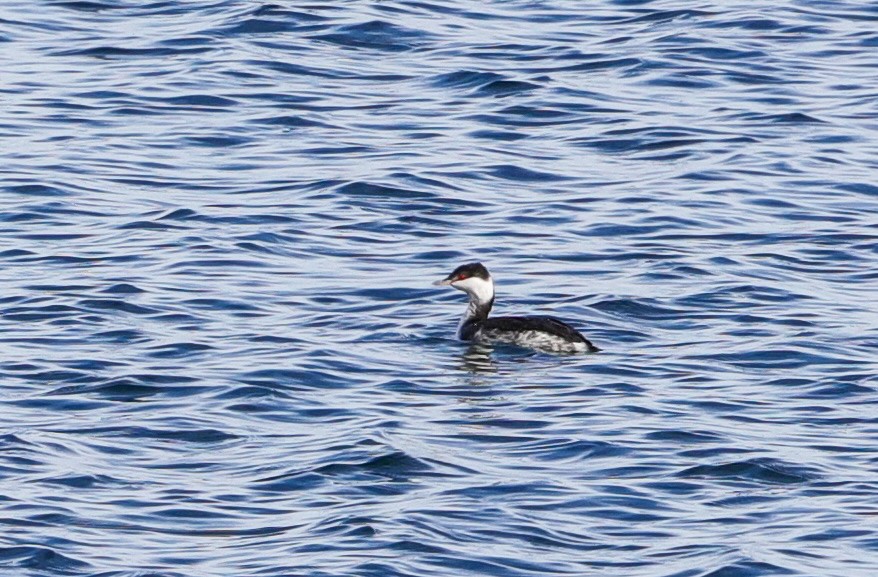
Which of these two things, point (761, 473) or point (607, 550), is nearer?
point (607, 550)

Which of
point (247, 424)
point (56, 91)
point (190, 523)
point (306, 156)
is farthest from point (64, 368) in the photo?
point (56, 91)

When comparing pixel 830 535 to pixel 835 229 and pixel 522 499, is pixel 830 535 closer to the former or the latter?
pixel 522 499

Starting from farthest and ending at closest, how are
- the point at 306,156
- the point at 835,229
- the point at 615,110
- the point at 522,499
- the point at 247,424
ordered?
1. the point at 615,110
2. the point at 306,156
3. the point at 835,229
4. the point at 247,424
5. the point at 522,499

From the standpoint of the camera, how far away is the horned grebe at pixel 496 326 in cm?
1661

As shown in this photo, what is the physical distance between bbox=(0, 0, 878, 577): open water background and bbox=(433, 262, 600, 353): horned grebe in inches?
5.5

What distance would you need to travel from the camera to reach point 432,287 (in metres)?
18.8

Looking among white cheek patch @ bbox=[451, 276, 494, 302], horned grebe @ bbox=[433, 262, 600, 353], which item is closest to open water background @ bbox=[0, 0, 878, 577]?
horned grebe @ bbox=[433, 262, 600, 353]

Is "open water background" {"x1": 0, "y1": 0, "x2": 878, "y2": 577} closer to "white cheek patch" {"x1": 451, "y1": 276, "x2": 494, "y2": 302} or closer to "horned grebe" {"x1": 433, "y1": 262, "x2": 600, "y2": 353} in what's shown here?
"horned grebe" {"x1": 433, "y1": 262, "x2": 600, "y2": 353}

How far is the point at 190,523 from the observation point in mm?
12188

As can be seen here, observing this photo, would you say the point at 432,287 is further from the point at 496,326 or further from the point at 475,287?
the point at 496,326

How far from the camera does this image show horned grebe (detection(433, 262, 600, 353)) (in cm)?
1661

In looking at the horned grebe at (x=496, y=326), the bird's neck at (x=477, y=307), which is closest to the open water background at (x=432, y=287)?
the horned grebe at (x=496, y=326)

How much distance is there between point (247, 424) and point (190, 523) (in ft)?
7.29

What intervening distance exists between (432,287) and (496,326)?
152 cm
